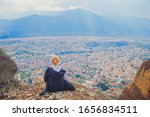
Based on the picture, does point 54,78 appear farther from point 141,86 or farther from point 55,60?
point 141,86

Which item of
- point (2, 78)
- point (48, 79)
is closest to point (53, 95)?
point (48, 79)

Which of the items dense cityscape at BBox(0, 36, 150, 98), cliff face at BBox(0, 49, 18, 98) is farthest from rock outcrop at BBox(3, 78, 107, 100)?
dense cityscape at BBox(0, 36, 150, 98)

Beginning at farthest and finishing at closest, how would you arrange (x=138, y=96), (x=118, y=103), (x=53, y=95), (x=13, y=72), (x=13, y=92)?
(x=13, y=72) < (x=13, y=92) < (x=53, y=95) < (x=138, y=96) < (x=118, y=103)

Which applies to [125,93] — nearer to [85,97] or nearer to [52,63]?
[85,97]

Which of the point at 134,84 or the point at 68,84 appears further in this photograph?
the point at 68,84

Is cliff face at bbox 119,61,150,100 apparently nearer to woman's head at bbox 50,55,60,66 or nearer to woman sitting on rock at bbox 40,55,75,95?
woman sitting on rock at bbox 40,55,75,95

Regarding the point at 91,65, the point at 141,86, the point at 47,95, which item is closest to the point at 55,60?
the point at 47,95

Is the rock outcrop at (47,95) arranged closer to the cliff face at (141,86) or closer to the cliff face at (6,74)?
the cliff face at (6,74)
